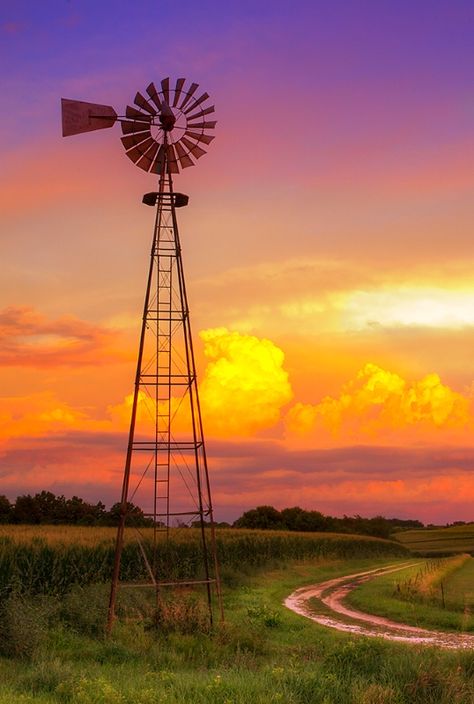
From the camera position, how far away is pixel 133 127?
2566 cm

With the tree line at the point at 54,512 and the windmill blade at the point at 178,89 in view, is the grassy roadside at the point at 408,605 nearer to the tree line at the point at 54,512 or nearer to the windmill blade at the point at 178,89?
the windmill blade at the point at 178,89

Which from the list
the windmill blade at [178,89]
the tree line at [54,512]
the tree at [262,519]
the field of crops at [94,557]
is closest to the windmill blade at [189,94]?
the windmill blade at [178,89]

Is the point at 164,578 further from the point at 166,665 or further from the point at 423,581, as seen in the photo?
the point at 166,665

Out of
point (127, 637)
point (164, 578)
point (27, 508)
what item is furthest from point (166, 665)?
point (27, 508)

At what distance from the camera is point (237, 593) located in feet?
125

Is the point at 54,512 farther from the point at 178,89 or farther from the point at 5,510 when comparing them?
the point at 178,89

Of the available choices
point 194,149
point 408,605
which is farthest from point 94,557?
point 194,149

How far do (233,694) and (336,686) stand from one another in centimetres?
186

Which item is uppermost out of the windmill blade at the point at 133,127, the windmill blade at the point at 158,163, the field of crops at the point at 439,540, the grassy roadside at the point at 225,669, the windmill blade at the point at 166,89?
the windmill blade at the point at 166,89

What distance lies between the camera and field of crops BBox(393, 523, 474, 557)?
93.7 metres

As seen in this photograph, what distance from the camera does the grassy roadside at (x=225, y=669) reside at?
1445 centimetres

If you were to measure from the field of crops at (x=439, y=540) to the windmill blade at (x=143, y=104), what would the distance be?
7146 centimetres

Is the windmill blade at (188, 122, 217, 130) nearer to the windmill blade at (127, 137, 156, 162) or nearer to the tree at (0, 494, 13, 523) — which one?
the windmill blade at (127, 137, 156, 162)

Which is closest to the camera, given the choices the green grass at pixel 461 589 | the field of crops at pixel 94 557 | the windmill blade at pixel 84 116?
the windmill blade at pixel 84 116
